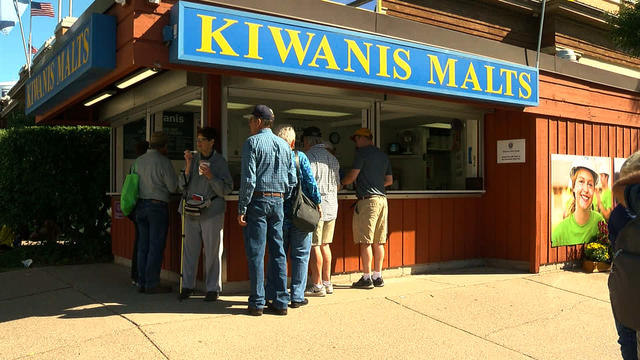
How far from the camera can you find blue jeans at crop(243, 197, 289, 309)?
4789mm

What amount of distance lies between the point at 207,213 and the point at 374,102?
264 cm

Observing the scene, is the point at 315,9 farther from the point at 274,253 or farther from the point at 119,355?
the point at 119,355

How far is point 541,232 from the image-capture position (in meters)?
7.18

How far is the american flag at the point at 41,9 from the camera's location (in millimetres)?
17078

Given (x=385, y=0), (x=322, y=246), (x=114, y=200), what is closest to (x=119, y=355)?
(x=322, y=246)

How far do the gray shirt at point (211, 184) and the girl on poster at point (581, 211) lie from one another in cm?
471

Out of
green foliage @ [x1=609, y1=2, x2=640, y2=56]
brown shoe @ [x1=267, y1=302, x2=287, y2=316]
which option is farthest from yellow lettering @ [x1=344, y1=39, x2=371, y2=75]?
green foliage @ [x1=609, y1=2, x2=640, y2=56]

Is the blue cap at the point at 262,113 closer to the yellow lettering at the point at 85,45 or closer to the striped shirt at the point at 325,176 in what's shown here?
the striped shirt at the point at 325,176

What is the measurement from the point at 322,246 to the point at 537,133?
11.3 feet

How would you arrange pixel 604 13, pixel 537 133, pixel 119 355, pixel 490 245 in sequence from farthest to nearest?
pixel 604 13, pixel 490 245, pixel 537 133, pixel 119 355

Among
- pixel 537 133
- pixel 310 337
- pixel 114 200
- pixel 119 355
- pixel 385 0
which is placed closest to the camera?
pixel 119 355

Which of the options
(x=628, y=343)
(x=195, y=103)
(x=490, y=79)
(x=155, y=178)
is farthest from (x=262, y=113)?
(x=628, y=343)

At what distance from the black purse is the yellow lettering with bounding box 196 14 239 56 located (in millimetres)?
1403

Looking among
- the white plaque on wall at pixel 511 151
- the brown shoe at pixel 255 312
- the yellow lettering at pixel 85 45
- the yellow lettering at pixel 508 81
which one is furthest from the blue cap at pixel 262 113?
the white plaque on wall at pixel 511 151
